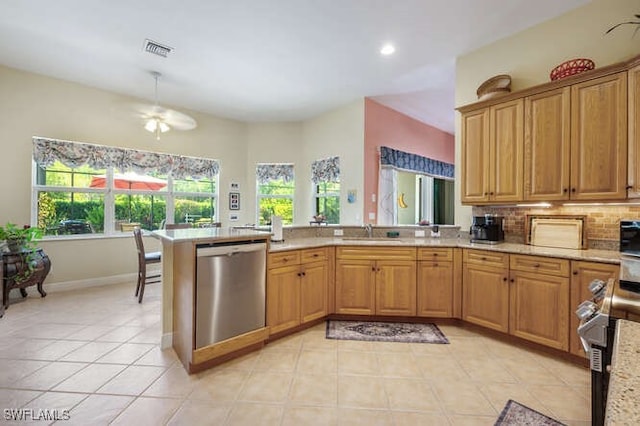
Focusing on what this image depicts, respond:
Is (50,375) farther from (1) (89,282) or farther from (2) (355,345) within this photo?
(1) (89,282)

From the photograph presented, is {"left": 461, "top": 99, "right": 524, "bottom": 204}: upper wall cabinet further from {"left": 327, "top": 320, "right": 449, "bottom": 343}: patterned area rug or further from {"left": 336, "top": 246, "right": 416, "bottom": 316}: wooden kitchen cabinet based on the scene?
{"left": 327, "top": 320, "right": 449, "bottom": 343}: patterned area rug

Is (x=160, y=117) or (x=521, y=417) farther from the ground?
(x=160, y=117)

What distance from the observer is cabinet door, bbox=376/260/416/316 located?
9.93 ft

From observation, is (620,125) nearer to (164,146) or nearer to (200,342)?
(200,342)

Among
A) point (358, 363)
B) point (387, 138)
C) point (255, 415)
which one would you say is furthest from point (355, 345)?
point (387, 138)

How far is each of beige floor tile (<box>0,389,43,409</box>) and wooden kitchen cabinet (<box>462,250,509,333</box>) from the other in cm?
354

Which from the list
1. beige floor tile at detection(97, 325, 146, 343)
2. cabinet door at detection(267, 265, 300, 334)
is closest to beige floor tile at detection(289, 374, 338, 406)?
cabinet door at detection(267, 265, 300, 334)

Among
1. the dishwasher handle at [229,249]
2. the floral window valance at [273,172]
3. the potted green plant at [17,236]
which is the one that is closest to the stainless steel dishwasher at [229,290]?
the dishwasher handle at [229,249]

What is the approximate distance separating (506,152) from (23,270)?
5.72 m

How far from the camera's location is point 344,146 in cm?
500

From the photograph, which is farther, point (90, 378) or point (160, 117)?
point (160, 117)

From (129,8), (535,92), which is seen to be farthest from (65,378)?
(535,92)

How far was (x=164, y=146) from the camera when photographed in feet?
16.6

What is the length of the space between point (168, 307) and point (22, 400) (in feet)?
3.19
